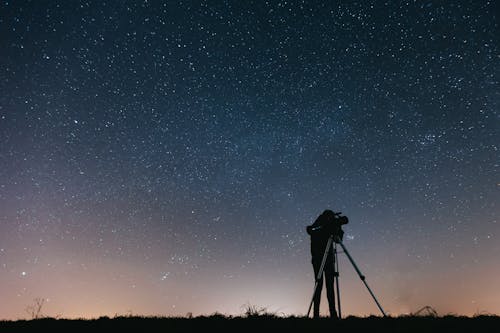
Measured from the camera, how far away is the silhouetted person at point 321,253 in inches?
283

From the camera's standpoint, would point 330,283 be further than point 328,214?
No

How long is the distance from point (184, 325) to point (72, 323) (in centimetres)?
175

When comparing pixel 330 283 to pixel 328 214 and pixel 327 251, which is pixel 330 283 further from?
pixel 328 214

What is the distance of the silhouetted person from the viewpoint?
23.6 ft

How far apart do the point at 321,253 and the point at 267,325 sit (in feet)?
10.1

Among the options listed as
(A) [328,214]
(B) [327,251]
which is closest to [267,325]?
(B) [327,251]

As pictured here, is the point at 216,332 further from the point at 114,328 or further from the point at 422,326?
the point at 422,326

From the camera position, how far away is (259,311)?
5.86 meters

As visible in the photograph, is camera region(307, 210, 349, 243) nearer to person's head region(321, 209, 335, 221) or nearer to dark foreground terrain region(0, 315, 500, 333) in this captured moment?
person's head region(321, 209, 335, 221)

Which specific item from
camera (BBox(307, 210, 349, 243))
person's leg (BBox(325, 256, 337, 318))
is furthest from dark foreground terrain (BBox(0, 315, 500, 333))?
camera (BBox(307, 210, 349, 243))

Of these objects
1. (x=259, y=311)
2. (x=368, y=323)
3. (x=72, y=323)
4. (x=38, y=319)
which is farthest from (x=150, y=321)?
(x=368, y=323)

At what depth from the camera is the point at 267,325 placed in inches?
195

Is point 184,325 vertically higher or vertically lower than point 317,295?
lower

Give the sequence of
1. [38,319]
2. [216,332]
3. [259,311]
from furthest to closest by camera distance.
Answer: [38,319], [259,311], [216,332]
